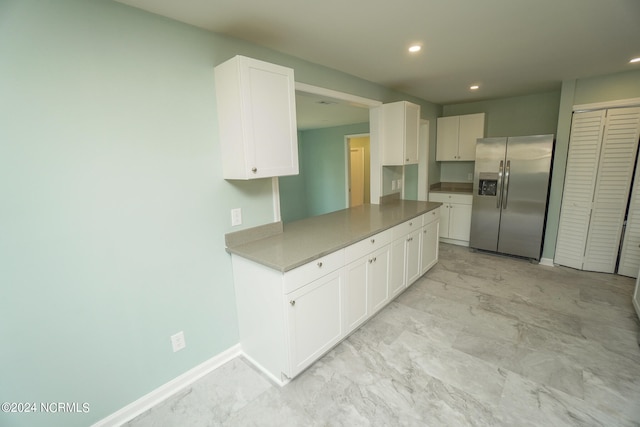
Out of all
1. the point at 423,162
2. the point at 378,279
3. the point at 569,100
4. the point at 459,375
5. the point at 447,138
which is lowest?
the point at 459,375

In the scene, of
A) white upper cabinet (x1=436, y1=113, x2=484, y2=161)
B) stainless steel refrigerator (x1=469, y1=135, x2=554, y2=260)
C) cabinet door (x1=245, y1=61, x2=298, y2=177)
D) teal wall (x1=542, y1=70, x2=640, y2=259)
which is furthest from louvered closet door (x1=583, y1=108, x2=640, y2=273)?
cabinet door (x1=245, y1=61, x2=298, y2=177)

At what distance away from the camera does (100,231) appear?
4.89 ft

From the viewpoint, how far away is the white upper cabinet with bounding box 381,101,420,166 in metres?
3.26

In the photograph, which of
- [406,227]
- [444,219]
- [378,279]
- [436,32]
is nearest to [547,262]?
[444,219]

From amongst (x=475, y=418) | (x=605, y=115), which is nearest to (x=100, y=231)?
(x=475, y=418)

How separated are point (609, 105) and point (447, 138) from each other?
1.95 m

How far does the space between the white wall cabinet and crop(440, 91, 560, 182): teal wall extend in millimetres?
724

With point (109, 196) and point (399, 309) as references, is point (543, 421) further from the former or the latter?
point (109, 196)

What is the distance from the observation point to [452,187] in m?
5.14

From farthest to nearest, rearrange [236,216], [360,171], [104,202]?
[360,171], [236,216], [104,202]

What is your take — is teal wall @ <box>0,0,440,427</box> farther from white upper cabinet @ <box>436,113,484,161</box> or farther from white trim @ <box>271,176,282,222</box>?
white upper cabinet @ <box>436,113,484,161</box>

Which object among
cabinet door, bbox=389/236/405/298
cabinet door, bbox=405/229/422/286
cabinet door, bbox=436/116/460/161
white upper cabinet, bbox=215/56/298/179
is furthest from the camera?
cabinet door, bbox=436/116/460/161

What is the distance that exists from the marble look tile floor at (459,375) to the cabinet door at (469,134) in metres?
2.50

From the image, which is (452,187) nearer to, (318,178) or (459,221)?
(459,221)
